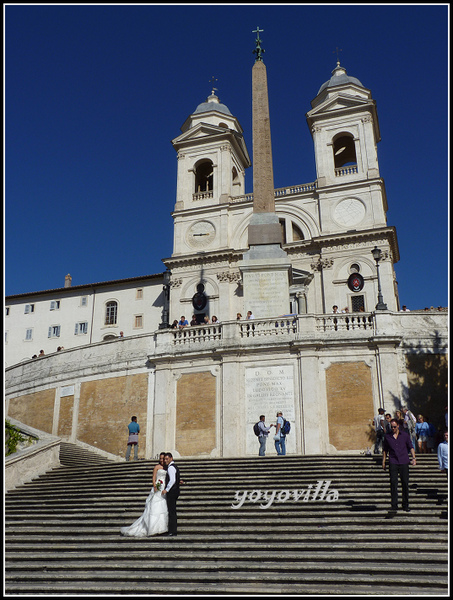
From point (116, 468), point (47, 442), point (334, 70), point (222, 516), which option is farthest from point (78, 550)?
point (334, 70)

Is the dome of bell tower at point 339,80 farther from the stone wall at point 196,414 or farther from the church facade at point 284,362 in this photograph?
the stone wall at point 196,414

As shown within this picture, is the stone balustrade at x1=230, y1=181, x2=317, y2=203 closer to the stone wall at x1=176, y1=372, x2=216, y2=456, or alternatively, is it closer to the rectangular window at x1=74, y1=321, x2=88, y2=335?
the rectangular window at x1=74, y1=321, x2=88, y2=335

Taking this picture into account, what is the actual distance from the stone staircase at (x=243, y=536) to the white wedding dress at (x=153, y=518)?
0.71 feet

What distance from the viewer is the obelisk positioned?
23953 mm

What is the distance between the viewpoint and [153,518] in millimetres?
10508

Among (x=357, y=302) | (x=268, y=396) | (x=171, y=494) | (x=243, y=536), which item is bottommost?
(x=243, y=536)

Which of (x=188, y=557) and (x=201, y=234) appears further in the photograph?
(x=201, y=234)

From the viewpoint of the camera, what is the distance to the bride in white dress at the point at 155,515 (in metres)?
10.5

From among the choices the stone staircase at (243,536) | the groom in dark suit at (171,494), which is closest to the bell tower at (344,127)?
the stone staircase at (243,536)

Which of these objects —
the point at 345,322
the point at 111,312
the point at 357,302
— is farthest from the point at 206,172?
the point at 345,322

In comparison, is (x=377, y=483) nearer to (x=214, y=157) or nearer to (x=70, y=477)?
(x=70, y=477)

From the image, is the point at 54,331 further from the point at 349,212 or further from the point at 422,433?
the point at 422,433

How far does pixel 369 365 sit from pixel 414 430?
292 cm

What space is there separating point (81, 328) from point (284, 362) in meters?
27.2
